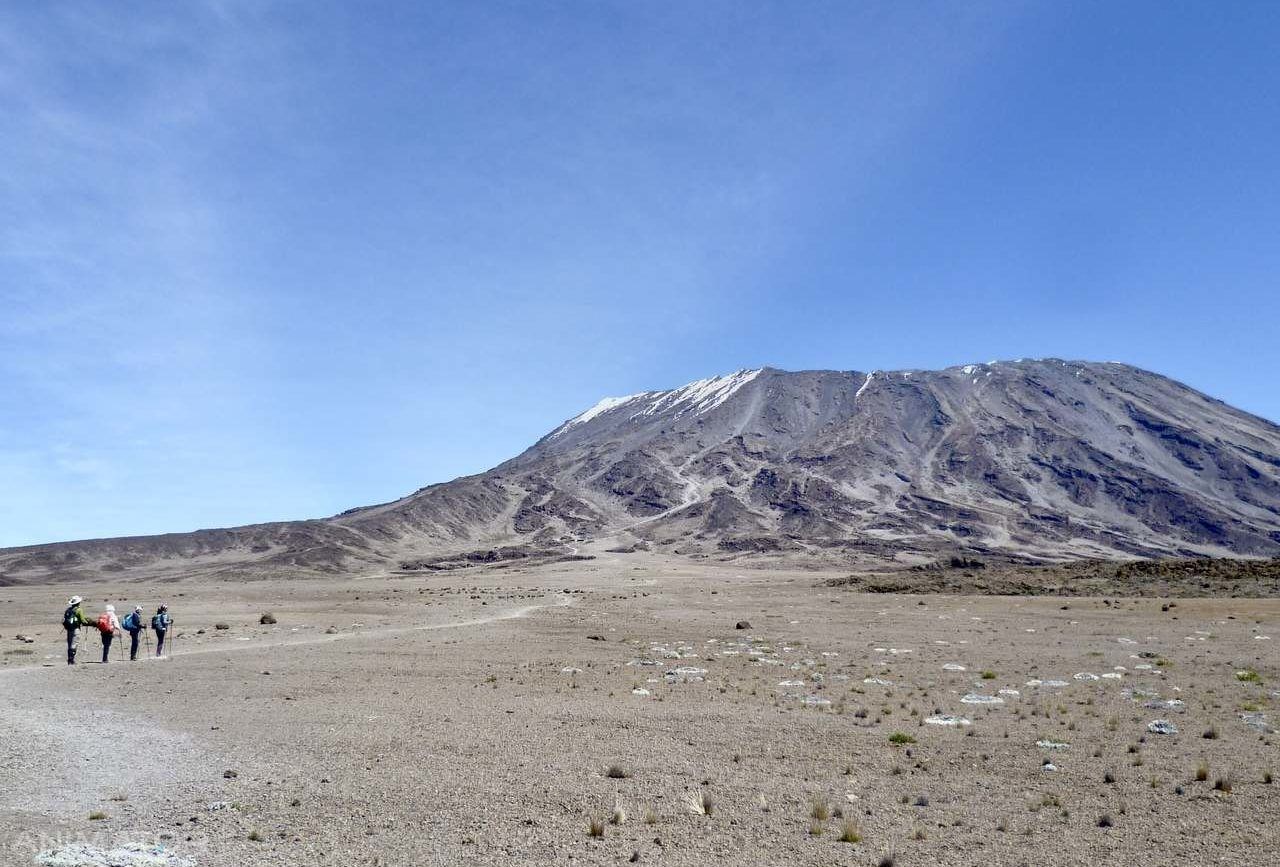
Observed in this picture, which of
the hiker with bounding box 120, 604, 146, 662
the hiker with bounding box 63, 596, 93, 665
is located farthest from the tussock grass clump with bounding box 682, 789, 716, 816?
the hiker with bounding box 120, 604, 146, 662

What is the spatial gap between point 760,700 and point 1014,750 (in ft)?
19.2

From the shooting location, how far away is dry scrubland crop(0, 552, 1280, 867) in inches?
371

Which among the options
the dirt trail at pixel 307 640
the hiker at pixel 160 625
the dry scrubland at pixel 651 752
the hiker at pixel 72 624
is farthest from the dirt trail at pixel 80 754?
the hiker at pixel 160 625

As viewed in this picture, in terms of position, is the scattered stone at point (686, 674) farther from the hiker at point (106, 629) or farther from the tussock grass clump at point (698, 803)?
the hiker at point (106, 629)

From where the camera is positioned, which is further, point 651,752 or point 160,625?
point 160,625

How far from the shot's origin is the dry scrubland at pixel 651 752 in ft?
30.9

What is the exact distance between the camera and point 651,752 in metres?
13.7

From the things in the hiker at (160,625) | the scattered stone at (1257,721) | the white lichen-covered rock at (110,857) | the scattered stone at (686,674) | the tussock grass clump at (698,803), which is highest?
the hiker at (160,625)

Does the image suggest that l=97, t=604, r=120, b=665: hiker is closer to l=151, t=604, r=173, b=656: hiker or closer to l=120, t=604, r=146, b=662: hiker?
l=120, t=604, r=146, b=662: hiker

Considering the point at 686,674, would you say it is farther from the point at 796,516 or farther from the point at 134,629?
the point at 796,516

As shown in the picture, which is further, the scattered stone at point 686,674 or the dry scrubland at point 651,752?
the scattered stone at point 686,674

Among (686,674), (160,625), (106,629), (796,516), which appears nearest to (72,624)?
(106,629)

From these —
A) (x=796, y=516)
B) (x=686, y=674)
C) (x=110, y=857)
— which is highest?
(x=796, y=516)

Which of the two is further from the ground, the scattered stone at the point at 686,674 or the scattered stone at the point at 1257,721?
the scattered stone at the point at 686,674
